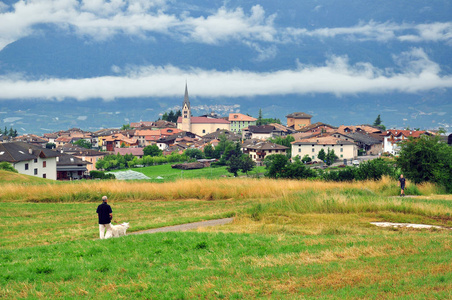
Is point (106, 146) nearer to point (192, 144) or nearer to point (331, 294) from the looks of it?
point (192, 144)

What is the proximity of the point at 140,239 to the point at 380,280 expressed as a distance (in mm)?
6630

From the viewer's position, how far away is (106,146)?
188250 millimetres

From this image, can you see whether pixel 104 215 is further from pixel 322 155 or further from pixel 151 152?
pixel 151 152

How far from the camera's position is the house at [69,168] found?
274 ft

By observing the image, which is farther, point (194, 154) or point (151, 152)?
point (151, 152)

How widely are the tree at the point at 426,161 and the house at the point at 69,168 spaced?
61548 mm

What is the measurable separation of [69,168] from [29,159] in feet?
66.0

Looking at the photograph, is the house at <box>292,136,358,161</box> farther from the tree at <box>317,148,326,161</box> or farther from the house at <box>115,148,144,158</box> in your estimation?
the house at <box>115,148,144,158</box>

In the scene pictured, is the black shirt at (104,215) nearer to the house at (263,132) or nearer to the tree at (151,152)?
the tree at (151,152)

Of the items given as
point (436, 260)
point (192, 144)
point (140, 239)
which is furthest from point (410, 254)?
point (192, 144)

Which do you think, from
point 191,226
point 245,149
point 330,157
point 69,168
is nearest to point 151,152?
point 245,149

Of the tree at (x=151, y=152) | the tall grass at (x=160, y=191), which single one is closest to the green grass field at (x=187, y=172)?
the tree at (x=151, y=152)

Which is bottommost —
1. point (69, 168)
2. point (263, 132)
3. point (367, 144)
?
point (69, 168)

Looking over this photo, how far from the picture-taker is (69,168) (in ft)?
285
